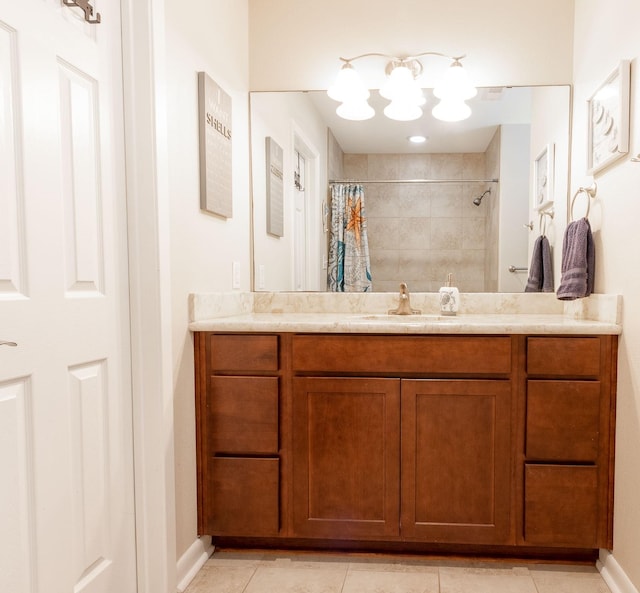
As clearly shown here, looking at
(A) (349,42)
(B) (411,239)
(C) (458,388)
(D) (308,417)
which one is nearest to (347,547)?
(D) (308,417)

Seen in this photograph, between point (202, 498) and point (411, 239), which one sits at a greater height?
point (411, 239)

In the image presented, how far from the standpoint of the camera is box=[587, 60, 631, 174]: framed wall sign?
1685 millimetres

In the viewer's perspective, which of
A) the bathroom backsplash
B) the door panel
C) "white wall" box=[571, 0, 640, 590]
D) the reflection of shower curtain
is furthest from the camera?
the reflection of shower curtain

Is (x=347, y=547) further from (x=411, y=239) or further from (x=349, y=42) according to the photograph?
(x=349, y=42)

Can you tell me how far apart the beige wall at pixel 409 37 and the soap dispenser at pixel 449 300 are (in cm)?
98

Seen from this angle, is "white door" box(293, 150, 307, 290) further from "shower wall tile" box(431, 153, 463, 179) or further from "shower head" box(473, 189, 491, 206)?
"shower head" box(473, 189, 491, 206)

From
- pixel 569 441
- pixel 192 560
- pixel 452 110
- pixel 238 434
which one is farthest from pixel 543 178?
pixel 192 560

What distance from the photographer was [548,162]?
231 cm

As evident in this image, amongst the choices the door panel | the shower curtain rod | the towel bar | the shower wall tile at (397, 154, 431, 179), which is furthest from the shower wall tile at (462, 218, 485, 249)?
the door panel

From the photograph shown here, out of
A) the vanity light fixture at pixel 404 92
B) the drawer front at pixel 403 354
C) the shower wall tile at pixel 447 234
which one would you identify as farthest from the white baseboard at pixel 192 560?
the vanity light fixture at pixel 404 92

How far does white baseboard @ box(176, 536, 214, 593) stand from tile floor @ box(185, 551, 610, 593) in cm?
2

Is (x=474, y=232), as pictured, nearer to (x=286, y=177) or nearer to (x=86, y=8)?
(x=286, y=177)

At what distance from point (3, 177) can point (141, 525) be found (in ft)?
3.63

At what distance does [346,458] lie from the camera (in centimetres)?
186
